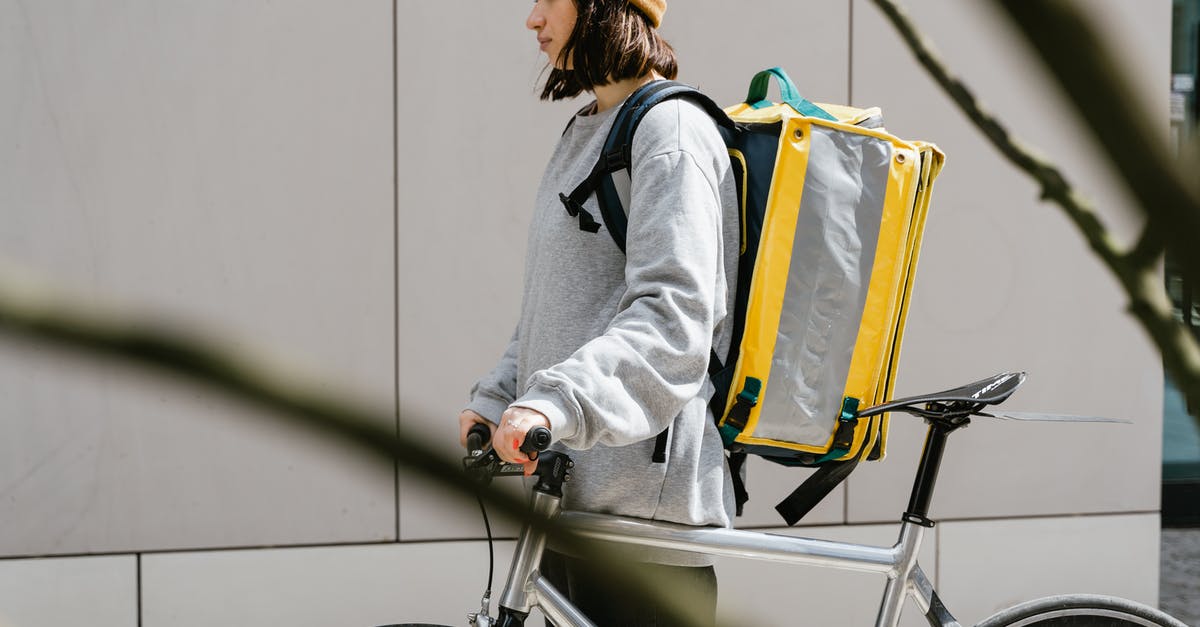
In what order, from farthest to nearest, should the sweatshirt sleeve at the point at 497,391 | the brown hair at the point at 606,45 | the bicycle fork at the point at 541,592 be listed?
the sweatshirt sleeve at the point at 497,391 < the brown hair at the point at 606,45 < the bicycle fork at the point at 541,592

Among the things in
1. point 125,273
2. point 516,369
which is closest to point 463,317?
point 125,273

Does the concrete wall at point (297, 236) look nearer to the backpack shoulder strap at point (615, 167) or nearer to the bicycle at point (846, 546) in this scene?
the bicycle at point (846, 546)

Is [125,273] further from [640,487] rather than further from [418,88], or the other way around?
[640,487]

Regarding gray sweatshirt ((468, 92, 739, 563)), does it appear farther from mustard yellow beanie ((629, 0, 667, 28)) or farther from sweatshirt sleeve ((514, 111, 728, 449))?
mustard yellow beanie ((629, 0, 667, 28))

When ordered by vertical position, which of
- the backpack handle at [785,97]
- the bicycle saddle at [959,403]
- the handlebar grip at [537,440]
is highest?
the backpack handle at [785,97]

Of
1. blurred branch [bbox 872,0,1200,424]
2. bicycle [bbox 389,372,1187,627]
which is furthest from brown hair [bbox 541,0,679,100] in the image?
blurred branch [bbox 872,0,1200,424]

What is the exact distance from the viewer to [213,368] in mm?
170

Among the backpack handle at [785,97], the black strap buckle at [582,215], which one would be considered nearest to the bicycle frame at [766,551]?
the black strap buckle at [582,215]

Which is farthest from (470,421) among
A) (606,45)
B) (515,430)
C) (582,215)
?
(606,45)

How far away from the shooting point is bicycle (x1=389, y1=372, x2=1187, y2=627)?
2033 millimetres

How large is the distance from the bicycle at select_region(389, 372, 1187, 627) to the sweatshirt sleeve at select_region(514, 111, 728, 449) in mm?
228

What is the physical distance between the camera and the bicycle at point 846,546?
203cm

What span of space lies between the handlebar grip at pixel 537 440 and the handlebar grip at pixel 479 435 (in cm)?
40

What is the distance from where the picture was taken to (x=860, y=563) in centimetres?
222
